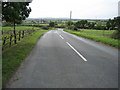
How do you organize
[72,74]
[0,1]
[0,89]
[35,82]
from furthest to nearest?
[0,1]
[72,74]
[35,82]
[0,89]

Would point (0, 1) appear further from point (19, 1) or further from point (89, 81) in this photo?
point (89, 81)

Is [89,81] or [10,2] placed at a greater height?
[10,2]

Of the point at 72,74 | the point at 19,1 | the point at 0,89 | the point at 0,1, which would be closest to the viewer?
the point at 0,89

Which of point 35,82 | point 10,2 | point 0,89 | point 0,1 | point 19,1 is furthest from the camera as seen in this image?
point 19,1

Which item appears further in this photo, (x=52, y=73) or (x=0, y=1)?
(x=0, y=1)

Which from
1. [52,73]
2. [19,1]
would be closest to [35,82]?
[52,73]

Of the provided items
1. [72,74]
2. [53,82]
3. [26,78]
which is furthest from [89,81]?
[26,78]

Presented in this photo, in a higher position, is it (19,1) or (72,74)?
(19,1)

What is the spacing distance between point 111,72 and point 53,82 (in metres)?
2.55

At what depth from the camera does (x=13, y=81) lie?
159 inches

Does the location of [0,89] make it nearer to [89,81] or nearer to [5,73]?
[5,73]

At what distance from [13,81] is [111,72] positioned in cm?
382

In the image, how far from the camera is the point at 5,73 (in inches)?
180

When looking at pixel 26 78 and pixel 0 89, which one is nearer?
pixel 0 89
